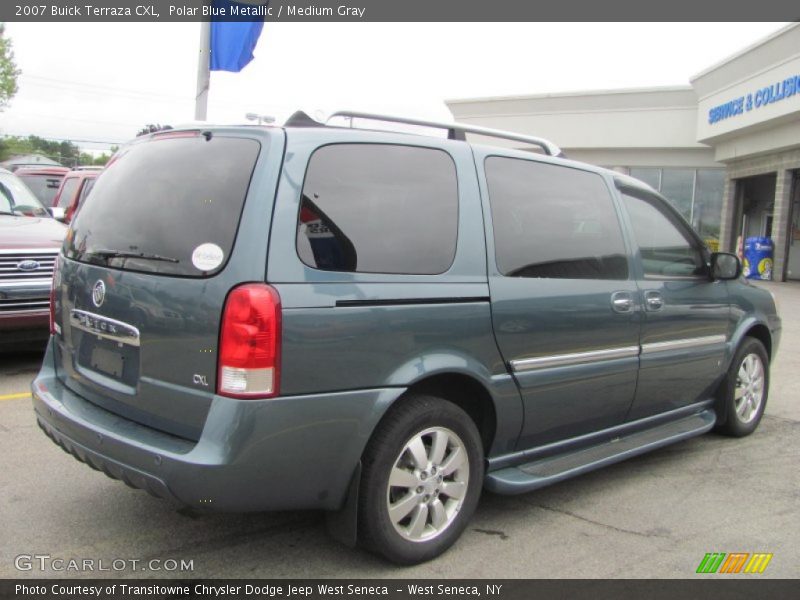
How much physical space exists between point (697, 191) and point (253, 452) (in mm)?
27475

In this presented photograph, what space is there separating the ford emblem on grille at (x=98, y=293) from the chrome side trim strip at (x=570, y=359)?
6.24 feet

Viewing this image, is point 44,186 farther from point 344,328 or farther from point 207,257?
point 344,328

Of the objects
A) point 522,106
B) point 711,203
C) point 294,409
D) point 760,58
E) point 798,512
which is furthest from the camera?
point 522,106

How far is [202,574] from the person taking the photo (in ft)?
10.2

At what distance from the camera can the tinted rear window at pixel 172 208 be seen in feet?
9.55

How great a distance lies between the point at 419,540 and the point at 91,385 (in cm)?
162

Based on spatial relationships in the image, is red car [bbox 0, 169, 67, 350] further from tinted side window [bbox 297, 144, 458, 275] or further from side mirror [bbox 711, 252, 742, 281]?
side mirror [bbox 711, 252, 742, 281]

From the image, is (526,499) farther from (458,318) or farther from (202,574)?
(202,574)

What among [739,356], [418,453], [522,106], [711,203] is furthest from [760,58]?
[418,453]

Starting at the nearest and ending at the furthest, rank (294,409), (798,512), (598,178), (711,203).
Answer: (294,409), (798,512), (598,178), (711,203)

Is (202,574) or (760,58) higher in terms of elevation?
(760,58)

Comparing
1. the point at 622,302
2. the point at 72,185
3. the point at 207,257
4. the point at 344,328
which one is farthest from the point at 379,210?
the point at 72,185

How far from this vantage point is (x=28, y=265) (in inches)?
251

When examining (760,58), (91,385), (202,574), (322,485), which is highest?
(760,58)
